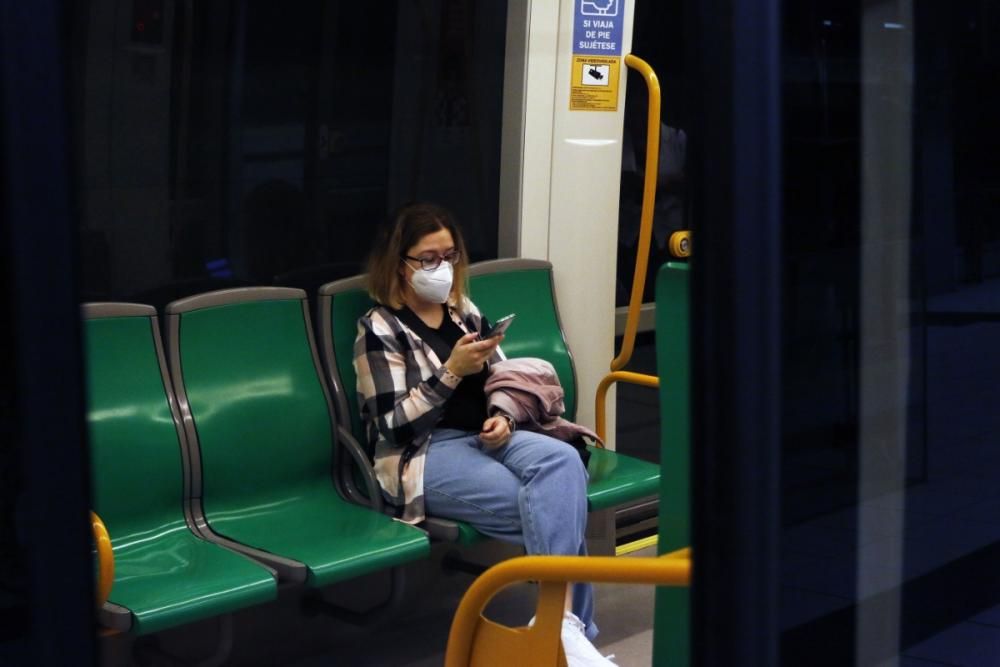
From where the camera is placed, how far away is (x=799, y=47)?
1.65 m

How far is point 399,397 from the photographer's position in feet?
12.8

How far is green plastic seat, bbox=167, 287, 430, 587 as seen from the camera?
3.67m

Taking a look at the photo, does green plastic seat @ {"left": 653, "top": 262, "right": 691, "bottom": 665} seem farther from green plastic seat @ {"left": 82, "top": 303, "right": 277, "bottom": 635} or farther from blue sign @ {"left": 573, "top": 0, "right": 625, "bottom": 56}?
blue sign @ {"left": 573, "top": 0, "right": 625, "bottom": 56}

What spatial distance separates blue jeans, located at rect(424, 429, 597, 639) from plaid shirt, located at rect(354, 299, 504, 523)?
0.06 metres

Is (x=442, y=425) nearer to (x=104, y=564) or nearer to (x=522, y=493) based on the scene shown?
(x=522, y=493)

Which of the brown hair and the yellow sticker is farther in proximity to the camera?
the yellow sticker

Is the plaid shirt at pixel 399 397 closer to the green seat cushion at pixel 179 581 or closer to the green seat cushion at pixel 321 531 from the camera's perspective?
the green seat cushion at pixel 321 531

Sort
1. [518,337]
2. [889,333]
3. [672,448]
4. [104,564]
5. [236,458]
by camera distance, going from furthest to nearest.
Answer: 1. [518,337]
2. [236,458]
3. [104,564]
4. [672,448]
5. [889,333]

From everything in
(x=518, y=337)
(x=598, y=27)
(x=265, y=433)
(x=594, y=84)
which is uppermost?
(x=598, y=27)

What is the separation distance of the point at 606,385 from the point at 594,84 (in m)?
0.97

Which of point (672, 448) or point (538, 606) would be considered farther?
point (538, 606)

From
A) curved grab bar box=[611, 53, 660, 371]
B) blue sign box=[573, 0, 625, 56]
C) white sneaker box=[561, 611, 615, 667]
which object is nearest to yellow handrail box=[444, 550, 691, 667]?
white sneaker box=[561, 611, 615, 667]

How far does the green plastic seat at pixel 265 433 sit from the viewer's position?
367cm

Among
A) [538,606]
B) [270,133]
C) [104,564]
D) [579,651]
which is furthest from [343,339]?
[538,606]
